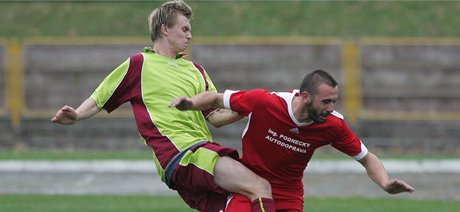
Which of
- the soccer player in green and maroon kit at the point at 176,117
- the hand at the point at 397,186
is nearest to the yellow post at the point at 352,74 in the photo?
the soccer player in green and maroon kit at the point at 176,117

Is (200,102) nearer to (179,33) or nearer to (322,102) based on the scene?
(322,102)

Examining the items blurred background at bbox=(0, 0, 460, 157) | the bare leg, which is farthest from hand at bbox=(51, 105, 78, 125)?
blurred background at bbox=(0, 0, 460, 157)

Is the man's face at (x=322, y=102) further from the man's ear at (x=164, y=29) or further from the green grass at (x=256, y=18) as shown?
the green grass at (x=256, y=18)

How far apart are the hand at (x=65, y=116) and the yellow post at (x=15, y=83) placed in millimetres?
11934

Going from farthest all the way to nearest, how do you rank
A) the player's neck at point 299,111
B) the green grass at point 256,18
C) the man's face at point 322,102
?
1. the green grass at point 256,18
2. the player's neck at point 299,111
3. the man's face at point 322,102

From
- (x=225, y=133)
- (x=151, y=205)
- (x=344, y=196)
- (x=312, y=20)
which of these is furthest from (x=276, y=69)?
(x=151, y=205)

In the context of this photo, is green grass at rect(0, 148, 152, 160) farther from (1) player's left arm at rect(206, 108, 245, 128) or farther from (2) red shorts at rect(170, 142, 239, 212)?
(2) red shorts at rect(170, 142, 239, 212)

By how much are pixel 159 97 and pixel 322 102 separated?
1281mm

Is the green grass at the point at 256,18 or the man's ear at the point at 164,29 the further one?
the green grass at the point at 256,18

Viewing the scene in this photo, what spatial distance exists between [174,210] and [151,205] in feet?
2.18

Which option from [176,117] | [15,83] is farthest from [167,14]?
[15,83]

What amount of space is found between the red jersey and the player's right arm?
3.66 ft

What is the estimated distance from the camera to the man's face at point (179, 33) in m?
7.15

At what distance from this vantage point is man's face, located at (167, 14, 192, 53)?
7.15 m
